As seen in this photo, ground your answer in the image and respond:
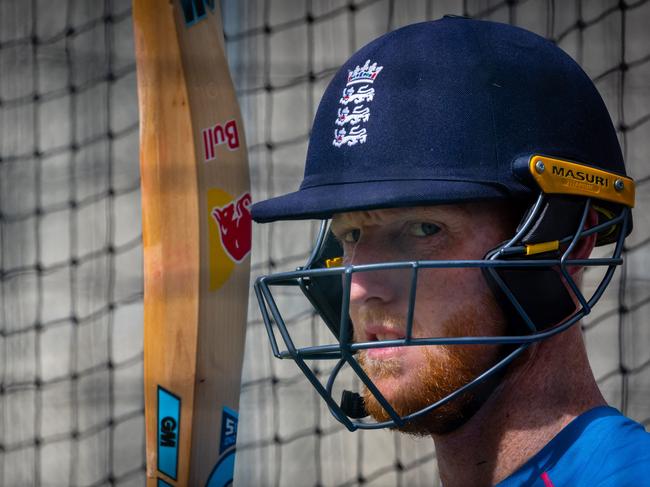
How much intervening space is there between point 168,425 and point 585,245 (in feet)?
2.82

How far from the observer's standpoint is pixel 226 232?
1690 millimetres

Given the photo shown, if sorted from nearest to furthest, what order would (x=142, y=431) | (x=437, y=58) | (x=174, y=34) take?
1. (x=437, y=58)
2. (x=174, y=34)
3. (x=142, y=431)

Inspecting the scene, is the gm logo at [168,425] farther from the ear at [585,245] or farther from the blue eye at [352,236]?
the ear at [585,245]

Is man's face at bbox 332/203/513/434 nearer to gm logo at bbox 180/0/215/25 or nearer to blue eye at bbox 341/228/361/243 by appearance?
blue eye at bbox 341/228/361/243

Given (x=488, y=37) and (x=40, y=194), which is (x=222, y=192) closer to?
(x=488, y=37)

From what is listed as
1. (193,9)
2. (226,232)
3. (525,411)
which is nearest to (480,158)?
(525,411)

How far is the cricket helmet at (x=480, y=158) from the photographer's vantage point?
1.05 meters

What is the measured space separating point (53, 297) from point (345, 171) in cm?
179

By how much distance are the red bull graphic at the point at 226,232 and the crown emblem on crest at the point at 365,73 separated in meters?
0.56

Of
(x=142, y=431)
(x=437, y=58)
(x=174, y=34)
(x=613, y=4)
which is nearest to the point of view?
(x=437, y=58)

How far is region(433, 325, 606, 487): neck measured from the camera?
3.52 feet

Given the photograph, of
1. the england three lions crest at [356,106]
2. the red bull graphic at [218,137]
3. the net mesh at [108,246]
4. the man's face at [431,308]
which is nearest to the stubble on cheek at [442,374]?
the man's face at [431,308]

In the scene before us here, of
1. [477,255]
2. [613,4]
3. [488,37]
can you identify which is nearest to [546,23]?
[613,4]

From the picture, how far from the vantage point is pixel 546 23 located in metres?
2.28
